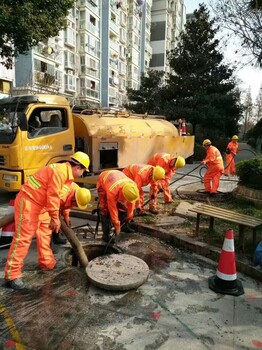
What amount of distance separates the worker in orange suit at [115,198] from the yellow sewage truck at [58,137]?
2787 millimetres

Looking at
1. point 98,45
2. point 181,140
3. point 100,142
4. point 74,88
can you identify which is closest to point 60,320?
point 100,142

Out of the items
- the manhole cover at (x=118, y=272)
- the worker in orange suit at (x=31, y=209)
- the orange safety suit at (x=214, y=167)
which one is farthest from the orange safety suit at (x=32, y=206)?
the orange safety suit at (x=214, y=167)

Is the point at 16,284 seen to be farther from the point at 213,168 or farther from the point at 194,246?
the point at 213,168

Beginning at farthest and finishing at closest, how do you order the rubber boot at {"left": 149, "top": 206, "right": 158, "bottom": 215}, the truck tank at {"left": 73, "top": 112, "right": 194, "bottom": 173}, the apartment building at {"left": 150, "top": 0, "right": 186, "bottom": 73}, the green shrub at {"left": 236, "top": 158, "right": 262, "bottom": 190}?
the apartment building at {"left": 150, "top": 0, "right": 186, "bottom": 73} < the truck tank at {"left": 73, "top": 112, "right": 194, "bottom": 173} < the green shrub at {"left": 236, "top": 158, "right": 262, "bottom": 190} < the rubber boot at {"left": 149, "top": 206, "right": 158, "bottom": 215}

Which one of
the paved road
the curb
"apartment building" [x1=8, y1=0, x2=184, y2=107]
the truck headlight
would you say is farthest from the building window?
the paved road

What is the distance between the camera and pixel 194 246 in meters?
4.62

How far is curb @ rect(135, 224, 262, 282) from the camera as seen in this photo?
3.91m

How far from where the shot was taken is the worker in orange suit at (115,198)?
4.13 meters

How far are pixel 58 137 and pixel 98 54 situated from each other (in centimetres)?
3359

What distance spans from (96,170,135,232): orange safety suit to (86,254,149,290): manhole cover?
0.51 metres

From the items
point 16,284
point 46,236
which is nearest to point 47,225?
point 46,236

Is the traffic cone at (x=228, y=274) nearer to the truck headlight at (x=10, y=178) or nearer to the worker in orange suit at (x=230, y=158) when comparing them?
the truck headlight at (x=10, y=178)

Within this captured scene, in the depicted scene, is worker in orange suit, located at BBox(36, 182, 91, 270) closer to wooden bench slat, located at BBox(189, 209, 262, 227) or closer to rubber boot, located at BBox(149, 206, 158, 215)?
wooden bench slat, located at BBox(189, 209, 262, 227)

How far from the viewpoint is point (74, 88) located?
107 ft
